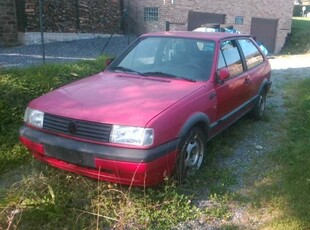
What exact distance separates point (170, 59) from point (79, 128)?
1.75 metres

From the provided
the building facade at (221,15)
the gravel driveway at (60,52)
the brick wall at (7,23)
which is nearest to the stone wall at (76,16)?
the brick wall at (7,23)

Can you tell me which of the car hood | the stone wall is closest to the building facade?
the stone wall

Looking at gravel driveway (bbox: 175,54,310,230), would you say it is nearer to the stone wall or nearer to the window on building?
the stone wall

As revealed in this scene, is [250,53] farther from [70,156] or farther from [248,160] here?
[70,156]

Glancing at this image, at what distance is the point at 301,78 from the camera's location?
10727 millimetres

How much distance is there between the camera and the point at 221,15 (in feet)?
67.3

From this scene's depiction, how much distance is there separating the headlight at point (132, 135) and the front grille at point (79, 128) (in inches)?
2.6

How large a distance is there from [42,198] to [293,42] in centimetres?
2243

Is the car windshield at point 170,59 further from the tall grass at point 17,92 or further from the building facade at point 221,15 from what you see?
the building facade at point 221,15

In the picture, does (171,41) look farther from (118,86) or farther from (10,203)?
(10,203)

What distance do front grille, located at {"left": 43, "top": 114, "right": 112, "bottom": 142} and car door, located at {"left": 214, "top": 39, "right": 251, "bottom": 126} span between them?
1638mm

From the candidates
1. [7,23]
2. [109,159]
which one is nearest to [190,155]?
[109,159]

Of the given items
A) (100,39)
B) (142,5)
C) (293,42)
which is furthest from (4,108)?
(293,42)

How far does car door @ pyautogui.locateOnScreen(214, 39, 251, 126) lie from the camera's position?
449 centimetres
